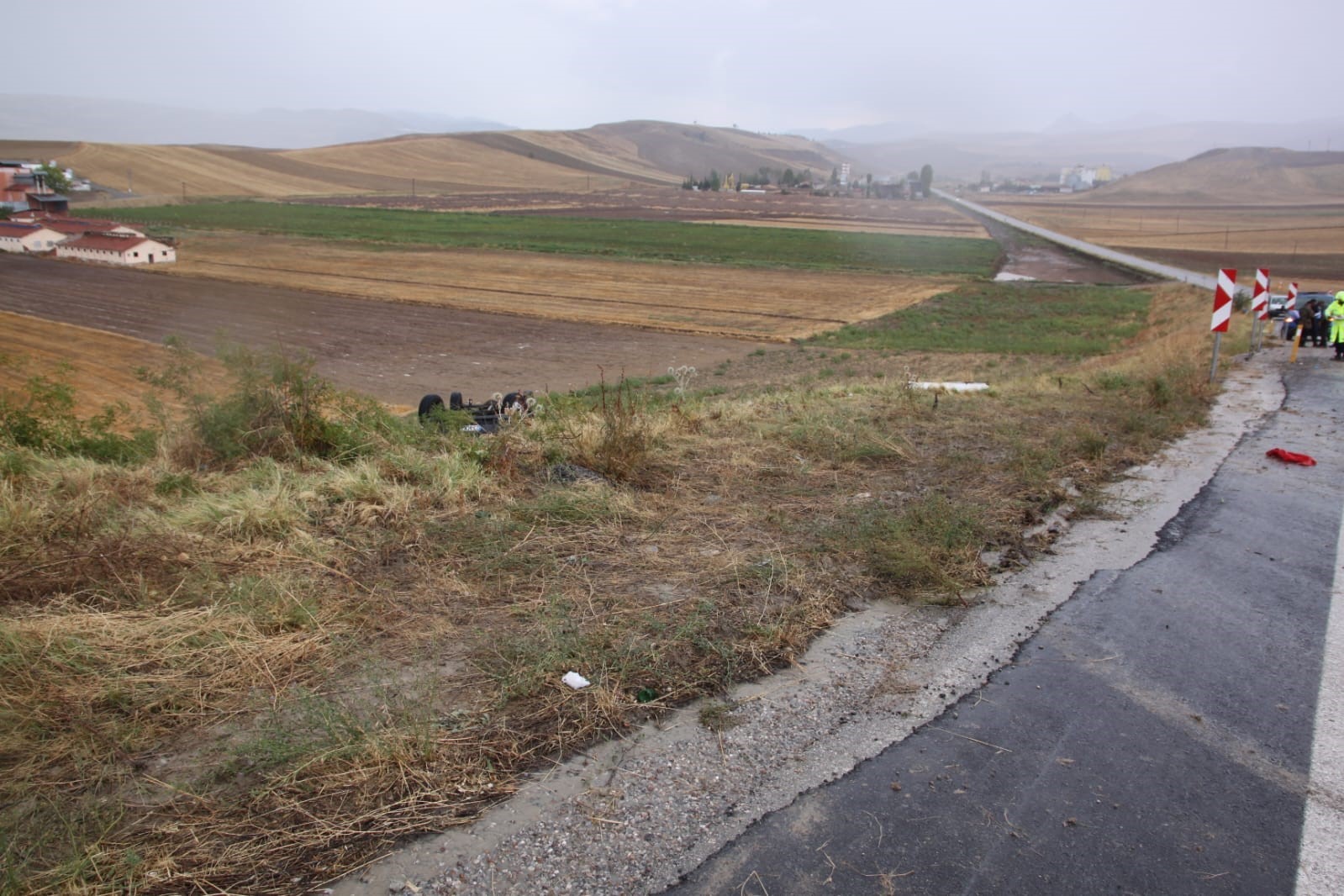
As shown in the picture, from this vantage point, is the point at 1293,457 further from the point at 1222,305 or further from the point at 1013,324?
the point at 1013,324

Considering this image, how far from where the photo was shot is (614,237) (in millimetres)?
76562

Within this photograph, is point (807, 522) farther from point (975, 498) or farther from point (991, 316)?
point (991, 316)

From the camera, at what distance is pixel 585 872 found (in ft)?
10.2

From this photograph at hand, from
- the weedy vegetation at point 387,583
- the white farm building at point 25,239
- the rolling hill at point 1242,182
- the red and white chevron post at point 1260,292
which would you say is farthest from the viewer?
the rolling hill at point 1242,182

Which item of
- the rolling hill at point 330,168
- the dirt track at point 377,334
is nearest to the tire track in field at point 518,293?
the dirt track at point 377,334

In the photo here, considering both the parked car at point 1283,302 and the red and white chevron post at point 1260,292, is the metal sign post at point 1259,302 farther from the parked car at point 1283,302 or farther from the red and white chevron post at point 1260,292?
the parked car at point 1283,302

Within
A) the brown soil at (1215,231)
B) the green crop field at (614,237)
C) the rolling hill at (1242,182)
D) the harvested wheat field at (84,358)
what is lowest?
the harvested wheat field at (84,358)

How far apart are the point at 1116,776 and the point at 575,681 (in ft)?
8.22

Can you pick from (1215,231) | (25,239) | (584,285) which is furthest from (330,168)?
(1215,231)

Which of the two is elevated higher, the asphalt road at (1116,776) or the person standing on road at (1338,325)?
the person standing on road at (1338,325)

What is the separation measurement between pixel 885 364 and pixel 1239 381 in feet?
41.1

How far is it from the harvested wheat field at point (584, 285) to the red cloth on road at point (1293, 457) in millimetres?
24703

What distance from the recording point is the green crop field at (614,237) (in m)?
63.3

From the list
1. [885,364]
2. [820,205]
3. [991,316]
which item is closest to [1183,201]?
[820,205]
